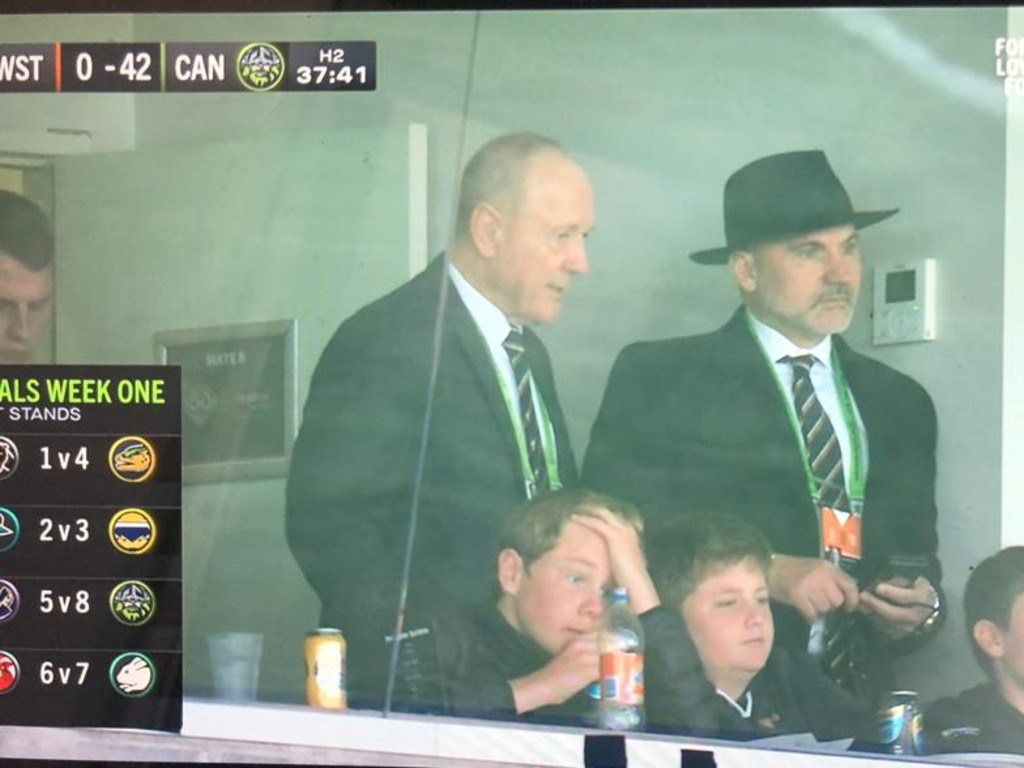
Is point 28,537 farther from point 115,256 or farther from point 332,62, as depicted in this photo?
point 332,62

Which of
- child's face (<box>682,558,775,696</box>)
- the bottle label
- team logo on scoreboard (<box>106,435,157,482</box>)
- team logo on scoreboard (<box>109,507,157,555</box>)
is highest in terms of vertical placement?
team logo on scoreboard (<box>106,435,157,482</box>)

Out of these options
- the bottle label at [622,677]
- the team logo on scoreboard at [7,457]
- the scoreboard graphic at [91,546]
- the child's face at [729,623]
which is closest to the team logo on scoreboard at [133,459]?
the scoreboard graphic at [91,546]

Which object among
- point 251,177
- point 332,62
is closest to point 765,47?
point 332,62

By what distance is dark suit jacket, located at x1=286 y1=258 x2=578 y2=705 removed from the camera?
10.4 feet

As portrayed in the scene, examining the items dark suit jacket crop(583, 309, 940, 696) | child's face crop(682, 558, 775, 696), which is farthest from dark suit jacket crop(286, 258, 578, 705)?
child's face crop(682, 558, 775, 696)

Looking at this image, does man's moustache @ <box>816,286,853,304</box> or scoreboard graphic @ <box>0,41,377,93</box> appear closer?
man's moustache @ <box>816,286,853,304</box>

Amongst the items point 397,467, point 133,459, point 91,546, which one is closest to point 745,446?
point 397,467

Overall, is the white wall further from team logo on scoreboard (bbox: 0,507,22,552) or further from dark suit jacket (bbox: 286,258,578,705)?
team logo on scoreboard (bbox: 0,507,22,552)

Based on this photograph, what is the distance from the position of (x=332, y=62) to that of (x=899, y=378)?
1.36 m

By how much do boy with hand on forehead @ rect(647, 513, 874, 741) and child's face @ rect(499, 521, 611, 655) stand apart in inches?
4.7

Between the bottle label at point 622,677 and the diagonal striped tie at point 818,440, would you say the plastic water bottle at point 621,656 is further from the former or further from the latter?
the diagonal striped tie at point 818,440

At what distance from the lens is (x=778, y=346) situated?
314cm

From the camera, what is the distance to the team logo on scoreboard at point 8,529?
3.25 meters

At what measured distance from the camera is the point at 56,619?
3.25 metres
